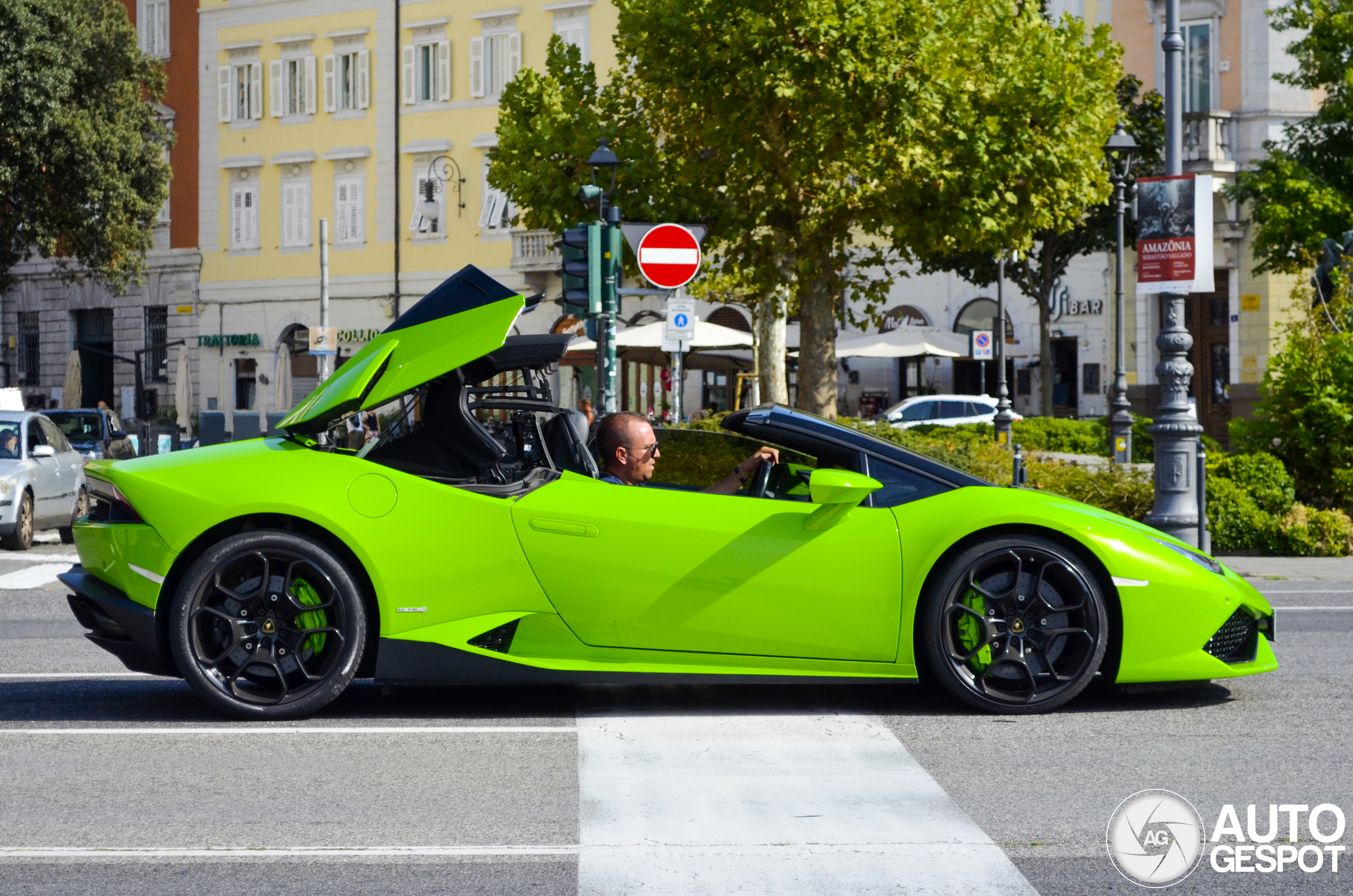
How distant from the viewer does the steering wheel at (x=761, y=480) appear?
20.6 feet

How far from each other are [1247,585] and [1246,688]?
780mm

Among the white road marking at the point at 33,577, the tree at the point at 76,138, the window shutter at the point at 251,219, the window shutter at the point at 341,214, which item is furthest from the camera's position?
the window shutter at the point at 251,219

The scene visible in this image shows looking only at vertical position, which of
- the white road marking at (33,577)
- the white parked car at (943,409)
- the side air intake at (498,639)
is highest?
the white parked car at (943,409)

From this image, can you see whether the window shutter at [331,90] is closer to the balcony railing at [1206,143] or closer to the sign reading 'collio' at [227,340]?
the sign reading 'collio' at [227,340]

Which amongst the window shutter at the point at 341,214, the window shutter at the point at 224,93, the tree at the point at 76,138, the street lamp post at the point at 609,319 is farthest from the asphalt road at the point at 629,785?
the window shutter at the point at 224,93

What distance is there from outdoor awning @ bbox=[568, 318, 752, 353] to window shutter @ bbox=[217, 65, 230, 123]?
22.2m

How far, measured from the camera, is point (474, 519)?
6.00m

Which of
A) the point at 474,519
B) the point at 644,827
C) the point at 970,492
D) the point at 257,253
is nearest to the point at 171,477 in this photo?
the point at 474,519

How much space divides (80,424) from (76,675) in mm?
19167

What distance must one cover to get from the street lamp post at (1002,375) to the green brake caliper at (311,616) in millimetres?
16088

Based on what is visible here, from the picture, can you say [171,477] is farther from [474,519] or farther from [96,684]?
[96,684]

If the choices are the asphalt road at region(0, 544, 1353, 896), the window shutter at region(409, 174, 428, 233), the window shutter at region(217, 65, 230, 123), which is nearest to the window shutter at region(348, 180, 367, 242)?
the window shutter at region(409, 174, 428, 233)

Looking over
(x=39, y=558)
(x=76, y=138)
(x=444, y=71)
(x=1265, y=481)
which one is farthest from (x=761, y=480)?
(x=444, y=71)

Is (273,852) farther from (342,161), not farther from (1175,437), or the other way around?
(342,161)
